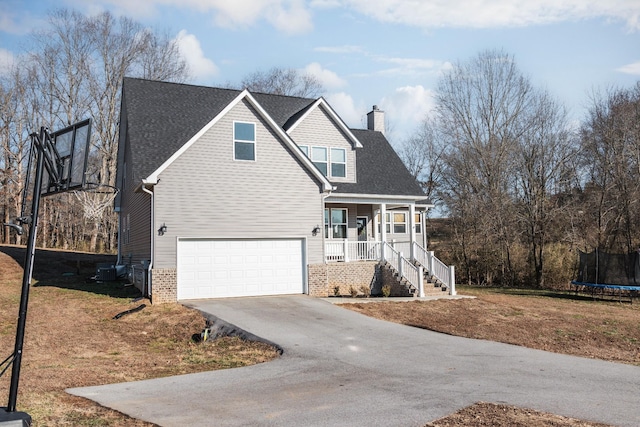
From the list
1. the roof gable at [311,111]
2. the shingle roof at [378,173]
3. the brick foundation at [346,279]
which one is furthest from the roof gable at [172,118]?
the shingle roof at [378,173]

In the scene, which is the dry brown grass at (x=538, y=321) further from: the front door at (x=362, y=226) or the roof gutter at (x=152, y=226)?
the front door at (x=362, y=226)

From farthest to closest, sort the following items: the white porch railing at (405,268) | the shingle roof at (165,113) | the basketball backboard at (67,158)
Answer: the white porch railing at (405,268) < the shingle roof at (165,113) < the basketball backboard at (67,158)

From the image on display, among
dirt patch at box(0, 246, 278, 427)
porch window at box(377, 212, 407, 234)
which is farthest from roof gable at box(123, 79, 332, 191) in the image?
porch window at box(377, 212, 407, 234)

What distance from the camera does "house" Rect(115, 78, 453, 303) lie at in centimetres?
1810

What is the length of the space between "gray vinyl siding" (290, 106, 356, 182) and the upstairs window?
12.0ft

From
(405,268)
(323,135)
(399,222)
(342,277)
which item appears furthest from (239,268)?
(399,222)

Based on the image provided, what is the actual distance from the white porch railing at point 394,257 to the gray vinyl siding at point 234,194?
7.22 feet

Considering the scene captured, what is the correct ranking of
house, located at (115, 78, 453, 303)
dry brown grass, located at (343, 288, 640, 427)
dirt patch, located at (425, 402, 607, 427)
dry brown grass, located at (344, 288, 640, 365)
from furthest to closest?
1. house, located at (115, 78, 453, 303)
2. dry brown grass, located at (344, 288, 640, 365)
3. dry brown grass, located at (343, 288, 640, 427)
4. dirt patch, located at (425, 402, 607, 427)

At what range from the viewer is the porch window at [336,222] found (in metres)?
24.7

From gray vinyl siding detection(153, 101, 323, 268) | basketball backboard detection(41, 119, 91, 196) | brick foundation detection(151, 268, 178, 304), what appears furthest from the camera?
gray vinyl siding detection(153, 101, 323, 268)

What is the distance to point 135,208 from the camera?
21500 millimetres

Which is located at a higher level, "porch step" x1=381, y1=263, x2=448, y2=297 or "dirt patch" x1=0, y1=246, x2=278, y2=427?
"porch step" x1=381, y1=263, x2=448, y2=297

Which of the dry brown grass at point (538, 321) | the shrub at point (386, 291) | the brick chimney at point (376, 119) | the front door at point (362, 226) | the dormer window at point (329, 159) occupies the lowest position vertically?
the dry brown grass at point (538, 321)

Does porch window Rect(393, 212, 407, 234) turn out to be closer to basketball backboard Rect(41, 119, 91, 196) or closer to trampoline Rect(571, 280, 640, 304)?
trampoline Rect(571, 280, 640, 304)
